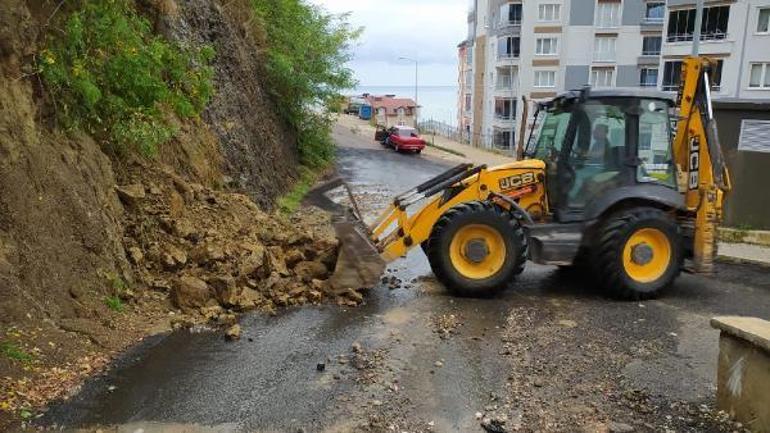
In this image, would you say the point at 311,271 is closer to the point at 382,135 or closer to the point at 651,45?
the point at 382,135

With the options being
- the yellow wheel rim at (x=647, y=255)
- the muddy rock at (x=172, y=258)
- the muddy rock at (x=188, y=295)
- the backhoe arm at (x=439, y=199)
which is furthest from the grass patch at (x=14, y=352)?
the yellow wheel rim at (x=647, y=255)

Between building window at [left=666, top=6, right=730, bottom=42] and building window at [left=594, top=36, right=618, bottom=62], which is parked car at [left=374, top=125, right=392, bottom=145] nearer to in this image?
building window at [left=666, top=6, right=730, bottom=42]

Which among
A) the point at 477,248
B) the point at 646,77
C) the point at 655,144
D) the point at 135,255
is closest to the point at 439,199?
the point at 477,248

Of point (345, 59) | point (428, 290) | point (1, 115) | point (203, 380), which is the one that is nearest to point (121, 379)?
point (203, 380)

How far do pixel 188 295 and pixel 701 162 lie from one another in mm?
6763

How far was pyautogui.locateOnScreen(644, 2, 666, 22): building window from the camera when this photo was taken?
1976 inches

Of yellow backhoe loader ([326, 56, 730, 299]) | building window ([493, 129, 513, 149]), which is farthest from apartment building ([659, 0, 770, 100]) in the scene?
yellow backhoe loader ([326, 56, 730, 299])

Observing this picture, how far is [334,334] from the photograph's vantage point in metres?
7.05

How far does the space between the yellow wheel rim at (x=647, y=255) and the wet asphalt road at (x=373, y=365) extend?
432 mm

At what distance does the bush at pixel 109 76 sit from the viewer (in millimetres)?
7027

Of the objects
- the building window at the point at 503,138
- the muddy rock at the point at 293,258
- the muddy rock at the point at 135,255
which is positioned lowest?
the building window at the point at 503,138

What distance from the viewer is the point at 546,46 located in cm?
5350

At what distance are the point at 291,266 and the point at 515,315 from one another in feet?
9.91

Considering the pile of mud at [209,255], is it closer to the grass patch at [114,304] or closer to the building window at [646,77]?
the grass patch at [114,304]
